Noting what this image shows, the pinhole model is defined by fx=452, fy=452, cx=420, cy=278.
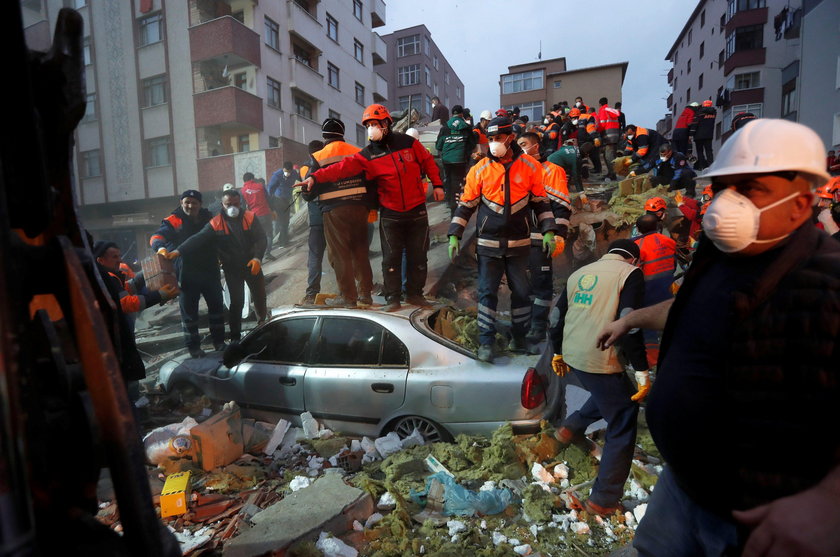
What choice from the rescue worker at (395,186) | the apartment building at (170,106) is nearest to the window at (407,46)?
the apartment building at (170,106)

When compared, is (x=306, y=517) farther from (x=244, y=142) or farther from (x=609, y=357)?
(x=244, y=142)

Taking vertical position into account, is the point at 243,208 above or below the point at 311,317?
above

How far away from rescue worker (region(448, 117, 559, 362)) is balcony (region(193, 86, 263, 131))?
925 centimetres

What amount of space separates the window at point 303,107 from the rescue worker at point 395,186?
14.8 metres

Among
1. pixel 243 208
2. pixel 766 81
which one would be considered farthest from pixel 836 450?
pixel 766 81

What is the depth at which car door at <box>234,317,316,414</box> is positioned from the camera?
14.5ft

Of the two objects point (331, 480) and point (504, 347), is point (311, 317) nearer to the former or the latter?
point (331, 480)

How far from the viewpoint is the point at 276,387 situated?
447cm

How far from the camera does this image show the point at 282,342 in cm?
457

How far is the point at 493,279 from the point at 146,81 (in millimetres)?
9093

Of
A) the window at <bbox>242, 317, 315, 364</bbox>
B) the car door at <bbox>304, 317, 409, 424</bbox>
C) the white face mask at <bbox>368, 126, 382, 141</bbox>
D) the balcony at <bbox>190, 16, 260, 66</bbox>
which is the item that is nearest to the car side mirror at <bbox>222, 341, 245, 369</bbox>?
the window at <bbox>242, 317, 315, 364</bbox>

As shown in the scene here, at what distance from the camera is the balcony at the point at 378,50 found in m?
24.7

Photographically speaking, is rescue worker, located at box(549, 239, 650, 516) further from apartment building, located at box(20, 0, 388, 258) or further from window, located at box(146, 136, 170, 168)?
window, located at box(146, 136, 170, 168)

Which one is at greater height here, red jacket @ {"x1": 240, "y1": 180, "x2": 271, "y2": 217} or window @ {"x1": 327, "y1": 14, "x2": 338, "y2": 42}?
window @ {"x1": 327, "y1": 14, "x2": 338, "y2": 42}
